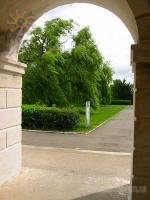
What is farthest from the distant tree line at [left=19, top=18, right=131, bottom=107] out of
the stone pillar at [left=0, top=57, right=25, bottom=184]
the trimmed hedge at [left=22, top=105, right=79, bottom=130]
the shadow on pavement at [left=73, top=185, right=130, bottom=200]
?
the shadow on pavement at [left=73, top=185, right=130, bottom=200]

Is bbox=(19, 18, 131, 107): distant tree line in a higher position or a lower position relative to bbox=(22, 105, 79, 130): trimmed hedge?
higher

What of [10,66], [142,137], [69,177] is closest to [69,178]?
A: [69,177]

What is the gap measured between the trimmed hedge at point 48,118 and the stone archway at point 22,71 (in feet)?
34.6

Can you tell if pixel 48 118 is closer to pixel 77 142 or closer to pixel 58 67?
pixel 77 142

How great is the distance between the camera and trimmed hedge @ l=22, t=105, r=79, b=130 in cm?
1834

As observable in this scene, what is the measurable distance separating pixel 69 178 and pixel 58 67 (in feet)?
51.5

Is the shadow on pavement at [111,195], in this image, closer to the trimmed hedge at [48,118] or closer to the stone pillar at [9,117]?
the stone pillar at [9,117]

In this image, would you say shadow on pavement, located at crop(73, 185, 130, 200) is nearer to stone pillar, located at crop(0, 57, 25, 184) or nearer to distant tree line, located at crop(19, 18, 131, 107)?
stone pillar, located at crop(0, 57, 25, 184)

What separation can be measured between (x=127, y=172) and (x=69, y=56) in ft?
51.7

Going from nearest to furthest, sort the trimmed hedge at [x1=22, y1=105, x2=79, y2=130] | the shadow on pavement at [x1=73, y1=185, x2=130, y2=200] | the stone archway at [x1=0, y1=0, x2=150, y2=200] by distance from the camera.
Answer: the stone archway at [x1=0, y1=0, x2=150, y2=200]
the shadow on pavement at [x1=73, y1=185, x2=130, y2=200]
the trimmed hedge at [x1=22, y1=105, x2=79, y2=130]

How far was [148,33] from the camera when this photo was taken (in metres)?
4.38

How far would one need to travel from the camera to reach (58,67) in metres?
22.6

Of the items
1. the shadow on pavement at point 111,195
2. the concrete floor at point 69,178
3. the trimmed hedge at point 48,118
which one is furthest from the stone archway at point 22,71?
the trimmed hedge at point 48,118

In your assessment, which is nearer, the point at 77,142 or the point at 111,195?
the point at 111,195
